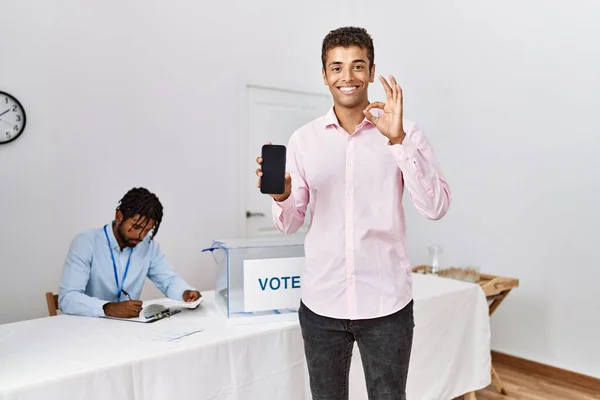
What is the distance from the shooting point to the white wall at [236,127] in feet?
10.2

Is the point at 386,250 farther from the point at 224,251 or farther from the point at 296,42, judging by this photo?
the point at 296,42

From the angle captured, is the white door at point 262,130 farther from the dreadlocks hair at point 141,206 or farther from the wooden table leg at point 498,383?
the wooden table leg at point 498,383

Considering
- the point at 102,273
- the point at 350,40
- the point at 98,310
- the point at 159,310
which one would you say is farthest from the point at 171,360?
the point at 350,40

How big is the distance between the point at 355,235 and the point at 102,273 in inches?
52.1

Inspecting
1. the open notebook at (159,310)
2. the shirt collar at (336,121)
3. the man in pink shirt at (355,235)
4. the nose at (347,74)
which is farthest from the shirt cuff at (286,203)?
the open notebook at (159,310)

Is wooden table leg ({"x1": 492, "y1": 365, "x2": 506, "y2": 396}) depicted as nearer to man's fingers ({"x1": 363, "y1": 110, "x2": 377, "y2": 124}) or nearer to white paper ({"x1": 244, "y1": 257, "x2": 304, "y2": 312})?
white paper ({"x1": 244, "y1": 257, "x2": 304, "y2": 312})

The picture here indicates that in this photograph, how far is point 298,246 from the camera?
6.71 feet

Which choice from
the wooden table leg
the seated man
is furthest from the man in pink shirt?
the wooden table leg

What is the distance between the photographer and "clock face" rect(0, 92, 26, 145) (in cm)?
296

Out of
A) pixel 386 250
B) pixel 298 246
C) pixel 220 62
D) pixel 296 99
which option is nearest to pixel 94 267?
pixel 298 246

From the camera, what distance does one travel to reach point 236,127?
3.97 metres

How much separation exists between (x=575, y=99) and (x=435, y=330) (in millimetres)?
1772

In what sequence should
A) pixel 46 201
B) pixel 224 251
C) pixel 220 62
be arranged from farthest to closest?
pixel 220 62
pixel 46 201
pixel 224 251

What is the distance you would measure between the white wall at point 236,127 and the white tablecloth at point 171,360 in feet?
4.36
